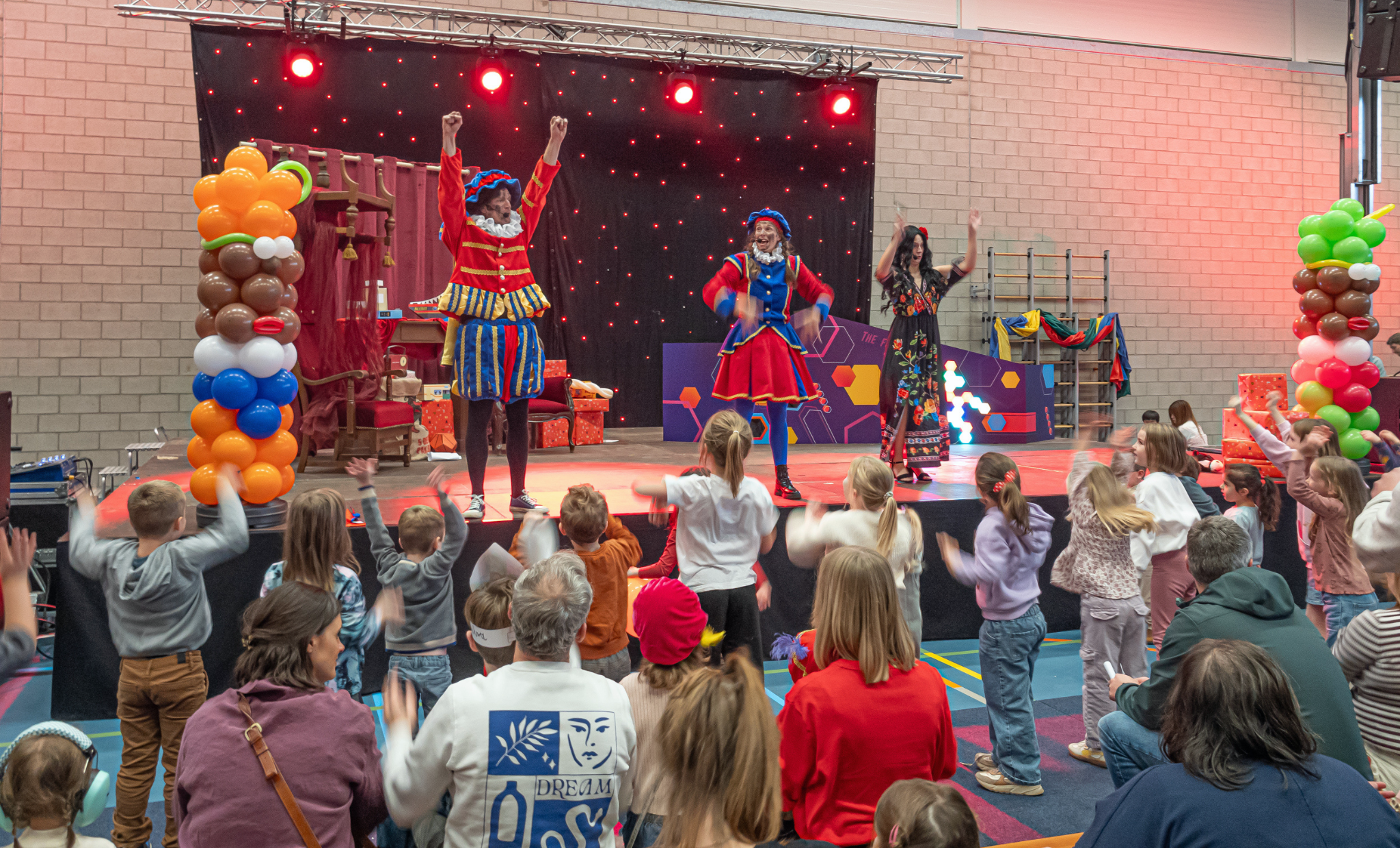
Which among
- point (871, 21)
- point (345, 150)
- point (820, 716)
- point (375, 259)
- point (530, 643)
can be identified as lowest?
A: point (820, 716)

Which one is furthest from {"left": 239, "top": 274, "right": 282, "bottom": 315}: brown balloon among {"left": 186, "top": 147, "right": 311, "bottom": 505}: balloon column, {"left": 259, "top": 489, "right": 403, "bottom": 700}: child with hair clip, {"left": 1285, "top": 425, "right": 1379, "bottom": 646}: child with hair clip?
{"left": 1285, "top": 425, "right": 1379, "bottom": 646}: child with hair clip

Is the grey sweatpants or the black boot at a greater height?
the black boot

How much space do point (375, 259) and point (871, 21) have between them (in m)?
5.84

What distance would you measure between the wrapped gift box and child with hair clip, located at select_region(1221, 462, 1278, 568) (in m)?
3.22

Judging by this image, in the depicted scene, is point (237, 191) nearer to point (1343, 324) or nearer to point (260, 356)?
point (260, 356)

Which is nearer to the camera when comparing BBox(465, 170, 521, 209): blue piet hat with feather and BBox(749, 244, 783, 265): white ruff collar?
BBox(465, 170, 521, 209): blue piet hat with feather

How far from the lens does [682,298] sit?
367 inches

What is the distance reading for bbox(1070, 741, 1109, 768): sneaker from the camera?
336 centimetres

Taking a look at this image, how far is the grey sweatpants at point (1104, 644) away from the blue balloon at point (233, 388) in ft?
10.5

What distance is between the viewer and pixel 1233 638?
196 cm

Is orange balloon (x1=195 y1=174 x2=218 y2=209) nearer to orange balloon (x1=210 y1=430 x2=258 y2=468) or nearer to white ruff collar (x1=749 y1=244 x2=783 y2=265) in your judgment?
orange balloon (x1=210 y1=430 x2=258 y2=468)

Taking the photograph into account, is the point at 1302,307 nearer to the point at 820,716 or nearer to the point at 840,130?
the point at 840,130

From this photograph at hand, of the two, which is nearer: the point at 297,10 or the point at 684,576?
the point at 684,576

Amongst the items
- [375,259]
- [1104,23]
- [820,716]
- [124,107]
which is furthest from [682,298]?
[820,716]
